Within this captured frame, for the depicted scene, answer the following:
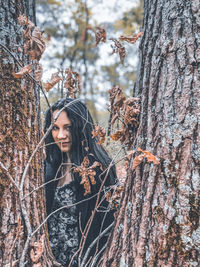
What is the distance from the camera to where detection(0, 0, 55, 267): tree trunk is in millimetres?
1062

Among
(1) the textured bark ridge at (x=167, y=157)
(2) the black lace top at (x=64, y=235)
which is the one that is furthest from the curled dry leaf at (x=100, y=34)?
(2) the black lace top at (x=64, y=235)

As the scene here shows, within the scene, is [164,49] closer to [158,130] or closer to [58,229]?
[158,130]

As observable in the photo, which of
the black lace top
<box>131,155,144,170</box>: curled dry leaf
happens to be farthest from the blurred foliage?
<box>131,155,144,170</box>: curled dry leaf

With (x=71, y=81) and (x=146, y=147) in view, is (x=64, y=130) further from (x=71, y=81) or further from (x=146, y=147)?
(x=146, y=147)

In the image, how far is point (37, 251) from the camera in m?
1.06

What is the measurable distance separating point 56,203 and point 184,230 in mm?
1630

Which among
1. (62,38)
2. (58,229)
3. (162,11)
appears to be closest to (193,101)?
(162,11)

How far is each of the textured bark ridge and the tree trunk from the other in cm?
40

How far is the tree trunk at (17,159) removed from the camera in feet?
3.49

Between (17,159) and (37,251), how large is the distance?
17.7 inches

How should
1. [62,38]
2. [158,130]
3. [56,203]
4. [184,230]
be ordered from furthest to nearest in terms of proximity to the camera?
[62,38] → [56,203] → [158,130] → [184,230]

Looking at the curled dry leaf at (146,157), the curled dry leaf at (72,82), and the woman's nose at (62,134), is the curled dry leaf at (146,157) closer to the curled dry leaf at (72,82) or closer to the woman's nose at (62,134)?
the curled dry leaf at (72,82)

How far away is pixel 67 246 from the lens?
2.11m

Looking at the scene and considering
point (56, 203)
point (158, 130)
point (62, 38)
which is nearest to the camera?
point (158, 130)
